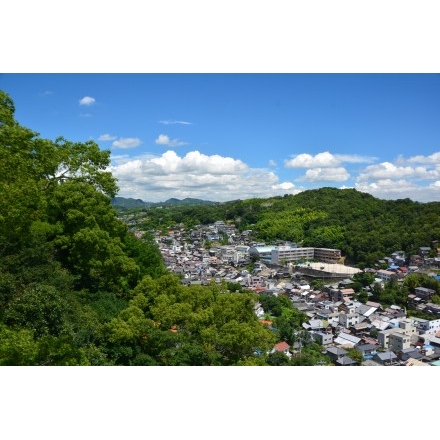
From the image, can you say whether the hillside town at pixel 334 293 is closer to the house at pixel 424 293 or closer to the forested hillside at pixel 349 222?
the house at pixel 424 293

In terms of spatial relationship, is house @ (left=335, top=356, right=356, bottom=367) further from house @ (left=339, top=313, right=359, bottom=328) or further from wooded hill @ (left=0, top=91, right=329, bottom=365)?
house @ (left=339, top=313, right=359, bottom=328)

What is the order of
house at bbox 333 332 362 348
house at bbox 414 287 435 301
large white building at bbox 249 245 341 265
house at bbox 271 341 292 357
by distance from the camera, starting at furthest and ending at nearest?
large white building at bbox 249 245 341 265
house at bbox 414 287 435 301
house at bbox 333 332 362 348
house at bbox 271 341 292 357

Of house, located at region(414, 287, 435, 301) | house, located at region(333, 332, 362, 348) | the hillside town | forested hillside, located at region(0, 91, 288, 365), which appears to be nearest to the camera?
forested hillside, located at region(0, 91, 288, 365)

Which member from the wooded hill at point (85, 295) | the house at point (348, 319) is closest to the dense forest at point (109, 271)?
the wooded hill at point (85, 295)

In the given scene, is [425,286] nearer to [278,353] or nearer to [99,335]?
[278,353]

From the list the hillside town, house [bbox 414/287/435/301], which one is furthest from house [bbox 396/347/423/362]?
house [bbox 414/287/435/301]

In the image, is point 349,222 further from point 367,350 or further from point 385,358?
point 385,358

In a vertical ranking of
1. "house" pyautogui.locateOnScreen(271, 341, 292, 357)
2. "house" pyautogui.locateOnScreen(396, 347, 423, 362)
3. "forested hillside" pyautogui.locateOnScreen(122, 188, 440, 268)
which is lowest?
"house" pyautogui.locateOnScreen(271, 341, 292, 357)

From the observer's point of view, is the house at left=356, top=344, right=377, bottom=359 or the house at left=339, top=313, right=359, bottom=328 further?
the house at left=339, top=313, right=359, bottom=328
